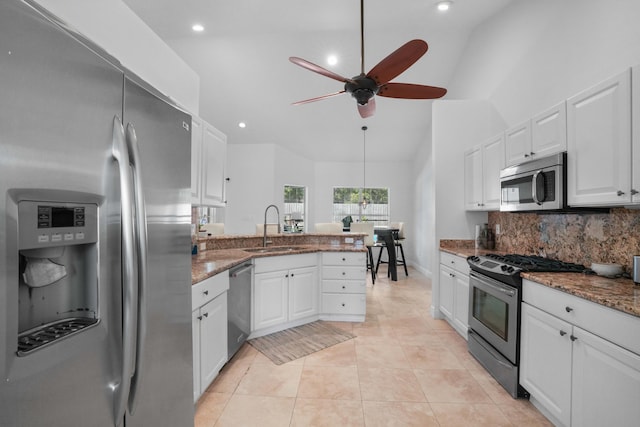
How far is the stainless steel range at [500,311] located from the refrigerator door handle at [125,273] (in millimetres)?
2312

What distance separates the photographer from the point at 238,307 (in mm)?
2732

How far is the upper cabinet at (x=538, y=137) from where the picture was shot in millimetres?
2182

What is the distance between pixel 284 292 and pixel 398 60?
243 cm

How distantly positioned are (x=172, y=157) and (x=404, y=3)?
3.27 meters

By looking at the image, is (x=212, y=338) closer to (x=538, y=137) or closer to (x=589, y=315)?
(x=589, y=315)

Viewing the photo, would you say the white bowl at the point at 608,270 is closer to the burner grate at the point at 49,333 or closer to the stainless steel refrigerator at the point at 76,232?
the stainless steel refrigerator at the point at 76,232

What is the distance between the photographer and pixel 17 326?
565mm

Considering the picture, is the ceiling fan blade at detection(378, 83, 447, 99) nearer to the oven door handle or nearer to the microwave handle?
the microwave handle

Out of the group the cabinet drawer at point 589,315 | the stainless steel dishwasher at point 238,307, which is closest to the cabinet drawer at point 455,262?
the cabinet drawer at point 589,315

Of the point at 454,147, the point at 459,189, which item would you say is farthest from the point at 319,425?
the point at 454,147

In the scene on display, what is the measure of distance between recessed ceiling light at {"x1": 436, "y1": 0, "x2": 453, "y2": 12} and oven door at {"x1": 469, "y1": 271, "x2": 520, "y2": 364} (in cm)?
279

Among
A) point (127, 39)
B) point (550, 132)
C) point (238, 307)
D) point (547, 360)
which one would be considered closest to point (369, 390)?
point (547, 360)

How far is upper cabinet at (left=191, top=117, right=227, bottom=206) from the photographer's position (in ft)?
7.86

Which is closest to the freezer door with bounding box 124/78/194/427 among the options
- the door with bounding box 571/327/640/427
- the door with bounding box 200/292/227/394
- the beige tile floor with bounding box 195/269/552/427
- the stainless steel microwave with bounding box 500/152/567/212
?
the door with bounding box 200/292/227/394
